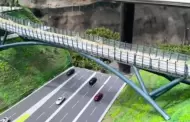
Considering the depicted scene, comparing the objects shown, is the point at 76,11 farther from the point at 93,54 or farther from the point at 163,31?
the point at 93,54

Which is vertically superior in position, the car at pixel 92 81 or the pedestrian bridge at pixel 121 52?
the pedestrian bridge at pixel 121 52

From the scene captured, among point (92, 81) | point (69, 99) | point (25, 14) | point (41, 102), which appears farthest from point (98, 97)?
point (25, 14)

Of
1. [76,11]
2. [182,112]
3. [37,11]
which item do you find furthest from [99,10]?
[182,112]

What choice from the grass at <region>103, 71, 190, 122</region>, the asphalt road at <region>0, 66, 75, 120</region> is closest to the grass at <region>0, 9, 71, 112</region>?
the asphalt road at <region>0, 66, 75, 120</region>

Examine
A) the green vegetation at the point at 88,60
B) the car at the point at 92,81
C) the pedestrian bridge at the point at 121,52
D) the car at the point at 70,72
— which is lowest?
the car at the point at 92,81

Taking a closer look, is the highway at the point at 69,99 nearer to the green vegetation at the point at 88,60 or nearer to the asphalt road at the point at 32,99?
the asphalt road at the point at 32,99

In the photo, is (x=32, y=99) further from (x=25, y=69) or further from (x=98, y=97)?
(x=98, y=97)

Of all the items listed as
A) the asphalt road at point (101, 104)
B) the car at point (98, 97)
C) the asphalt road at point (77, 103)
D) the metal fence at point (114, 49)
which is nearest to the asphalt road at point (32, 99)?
the asphalt road at point (77, 103)
